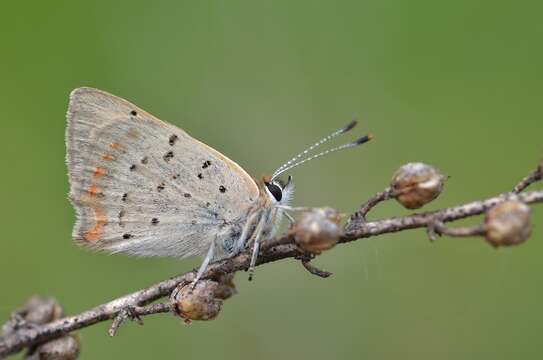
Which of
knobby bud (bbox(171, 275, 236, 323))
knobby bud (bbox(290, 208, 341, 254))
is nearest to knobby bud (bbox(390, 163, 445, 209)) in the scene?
knobby bud (bbox(290, 208, 341, 254))

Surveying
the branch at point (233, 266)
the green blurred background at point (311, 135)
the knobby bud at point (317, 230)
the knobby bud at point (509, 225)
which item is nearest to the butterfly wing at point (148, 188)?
the branch at point (233, 266)

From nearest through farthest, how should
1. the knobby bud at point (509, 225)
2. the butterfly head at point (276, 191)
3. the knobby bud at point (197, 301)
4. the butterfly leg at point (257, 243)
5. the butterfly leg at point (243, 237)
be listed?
the knobby bud at point (509, 225) < the knobby bud at point (197, 301) < the butterfly leg at point (257, 243) < the butterfly leg at point (243, 237) < the butterfly head at point (276, 191)

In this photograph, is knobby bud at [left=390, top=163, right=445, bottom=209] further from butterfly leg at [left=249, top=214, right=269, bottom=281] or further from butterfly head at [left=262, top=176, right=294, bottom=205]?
butterfly head at [left=262, top=176, right=294, bottom=205]

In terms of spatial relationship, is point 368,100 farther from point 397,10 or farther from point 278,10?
point 278,10

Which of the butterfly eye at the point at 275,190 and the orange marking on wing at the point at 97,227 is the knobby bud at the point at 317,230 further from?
the orange marking on wing at the point at 97,227

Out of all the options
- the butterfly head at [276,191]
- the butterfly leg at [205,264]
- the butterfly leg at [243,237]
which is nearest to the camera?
the butterfly leg at [205,264]

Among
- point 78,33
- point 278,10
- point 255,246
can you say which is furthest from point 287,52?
point 255,246
